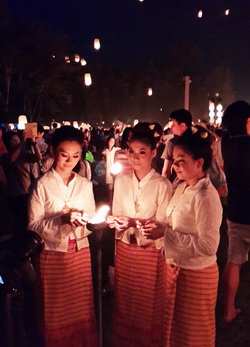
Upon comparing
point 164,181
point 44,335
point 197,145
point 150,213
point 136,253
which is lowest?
point 44,335

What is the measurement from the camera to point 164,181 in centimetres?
306

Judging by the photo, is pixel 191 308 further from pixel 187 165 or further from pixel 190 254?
pixel 187 165

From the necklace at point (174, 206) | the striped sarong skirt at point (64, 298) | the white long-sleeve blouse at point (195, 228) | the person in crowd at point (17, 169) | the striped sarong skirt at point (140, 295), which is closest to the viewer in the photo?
the white long-sleeve blouse at point (195, 228)

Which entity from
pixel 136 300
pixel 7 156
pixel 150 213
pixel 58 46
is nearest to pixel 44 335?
pixel 136 300

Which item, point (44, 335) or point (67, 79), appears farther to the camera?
point (67, 79)

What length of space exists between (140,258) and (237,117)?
1.91 metres

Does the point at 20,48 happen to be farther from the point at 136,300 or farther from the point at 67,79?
the point at 136,300

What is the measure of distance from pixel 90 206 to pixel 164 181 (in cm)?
66

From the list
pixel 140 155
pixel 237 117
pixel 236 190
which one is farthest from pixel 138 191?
pixel 237 117

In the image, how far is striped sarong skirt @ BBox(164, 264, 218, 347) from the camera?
267 cm

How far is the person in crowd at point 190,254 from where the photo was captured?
8.54 feet

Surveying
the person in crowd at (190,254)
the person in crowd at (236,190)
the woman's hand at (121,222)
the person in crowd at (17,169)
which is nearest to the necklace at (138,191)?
the woman's hand at (121,222)

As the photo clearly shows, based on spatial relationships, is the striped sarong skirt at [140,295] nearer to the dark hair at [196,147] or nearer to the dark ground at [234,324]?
the dark ground at [234,324]

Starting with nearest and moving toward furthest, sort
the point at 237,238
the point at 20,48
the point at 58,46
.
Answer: the point at 237,238, the point at 20,48, the point at 58,46
